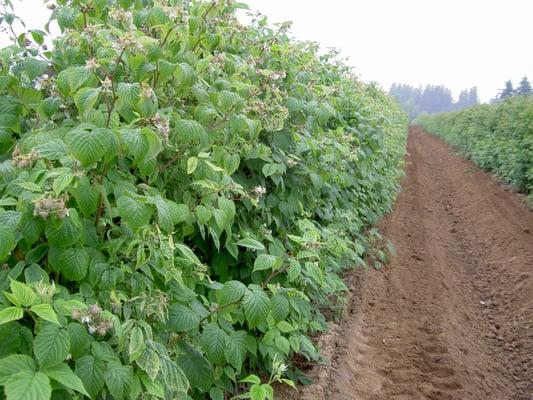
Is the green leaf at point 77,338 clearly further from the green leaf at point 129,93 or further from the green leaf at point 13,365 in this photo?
the green leaf at point 129,93

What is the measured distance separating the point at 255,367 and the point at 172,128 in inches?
62.5

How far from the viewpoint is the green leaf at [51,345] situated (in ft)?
3.98

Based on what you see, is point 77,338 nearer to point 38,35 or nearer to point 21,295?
point 21,295

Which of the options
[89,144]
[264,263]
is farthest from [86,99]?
[264,263]

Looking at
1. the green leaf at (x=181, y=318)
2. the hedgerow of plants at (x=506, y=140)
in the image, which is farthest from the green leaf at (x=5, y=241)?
the hedgerow of plants at (x=506, y=140)

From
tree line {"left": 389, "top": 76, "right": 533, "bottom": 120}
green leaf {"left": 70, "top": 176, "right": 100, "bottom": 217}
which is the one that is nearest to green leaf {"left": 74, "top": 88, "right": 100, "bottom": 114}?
green leaf {"left": 70, "top": 176, "right": 100, "bottom": 217}

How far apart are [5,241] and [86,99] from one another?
21.8 inches

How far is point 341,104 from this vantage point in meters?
5.02

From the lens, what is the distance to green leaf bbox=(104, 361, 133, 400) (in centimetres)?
141

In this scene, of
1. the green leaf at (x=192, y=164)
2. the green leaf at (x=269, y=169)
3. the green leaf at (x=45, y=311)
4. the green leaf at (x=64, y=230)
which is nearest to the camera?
the green leaf at (x=45, y=311)

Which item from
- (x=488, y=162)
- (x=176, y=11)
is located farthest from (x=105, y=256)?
(x=488, y=162)

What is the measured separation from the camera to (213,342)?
81.4 inches

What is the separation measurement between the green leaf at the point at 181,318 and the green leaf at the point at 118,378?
0.45m

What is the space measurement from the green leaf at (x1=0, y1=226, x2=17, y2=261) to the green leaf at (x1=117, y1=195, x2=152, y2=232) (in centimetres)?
33
